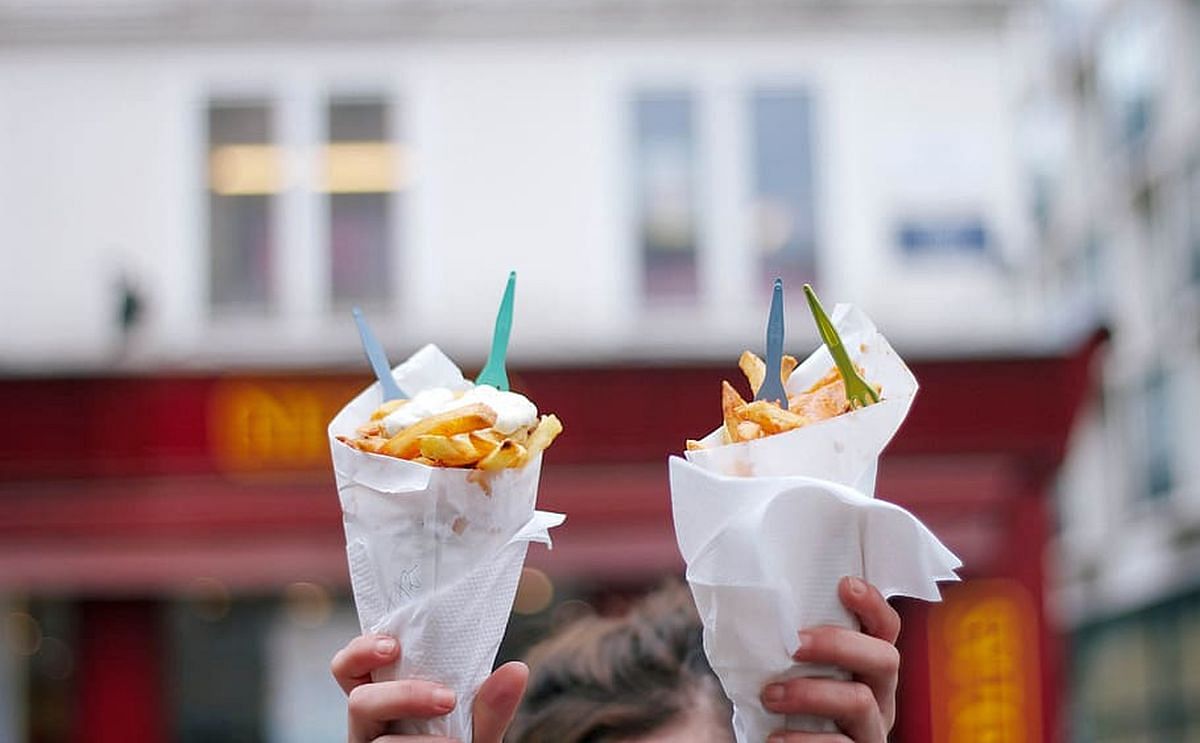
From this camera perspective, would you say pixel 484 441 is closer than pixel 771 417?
No

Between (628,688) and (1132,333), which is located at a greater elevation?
(1132,333)

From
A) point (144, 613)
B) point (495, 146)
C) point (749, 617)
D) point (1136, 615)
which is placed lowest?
point (1136, 615)

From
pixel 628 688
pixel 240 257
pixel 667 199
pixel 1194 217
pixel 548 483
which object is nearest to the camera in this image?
pixel 628 688

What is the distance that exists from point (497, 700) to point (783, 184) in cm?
877

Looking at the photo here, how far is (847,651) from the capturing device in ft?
6.32

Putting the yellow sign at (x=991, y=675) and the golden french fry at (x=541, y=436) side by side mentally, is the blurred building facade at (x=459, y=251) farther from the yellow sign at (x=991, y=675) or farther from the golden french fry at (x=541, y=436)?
the golden french fry at (x=541, y=436)

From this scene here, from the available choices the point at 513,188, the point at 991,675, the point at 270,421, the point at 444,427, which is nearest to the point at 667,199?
the point at 513,188

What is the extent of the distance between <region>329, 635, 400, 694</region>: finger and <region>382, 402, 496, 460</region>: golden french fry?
0.73 feet

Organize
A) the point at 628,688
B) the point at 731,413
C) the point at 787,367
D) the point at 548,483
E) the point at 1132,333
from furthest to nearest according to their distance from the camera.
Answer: the point at 1132,333, the point at 548,483, the point at 628,688, the point at 787,367, the point at 731,413

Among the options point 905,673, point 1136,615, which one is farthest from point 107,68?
point 1136,615

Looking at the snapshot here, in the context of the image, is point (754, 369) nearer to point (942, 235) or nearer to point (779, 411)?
point (779, 411)

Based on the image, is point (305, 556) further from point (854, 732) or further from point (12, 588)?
point (854, 732)

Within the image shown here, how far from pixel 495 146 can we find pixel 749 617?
28.8 ft

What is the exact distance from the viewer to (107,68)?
10.5 meters
